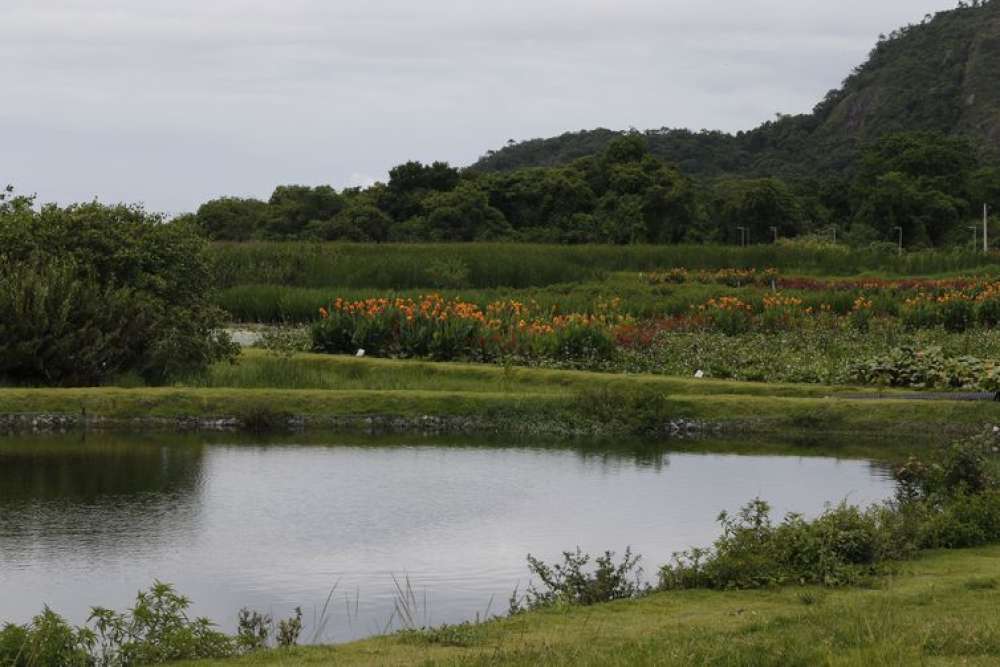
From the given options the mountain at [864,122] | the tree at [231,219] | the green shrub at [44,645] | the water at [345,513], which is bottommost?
the water at [345,513]

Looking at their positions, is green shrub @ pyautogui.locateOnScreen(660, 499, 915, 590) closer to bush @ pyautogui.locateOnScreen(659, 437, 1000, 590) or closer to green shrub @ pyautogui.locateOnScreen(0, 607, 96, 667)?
bush @ pyautogui.locateOnScreen(659, 437, 1000, 590)

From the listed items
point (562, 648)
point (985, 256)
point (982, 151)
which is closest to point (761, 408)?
point (562, 648)

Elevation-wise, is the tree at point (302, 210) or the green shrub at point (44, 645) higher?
the tree at point (302, 210)

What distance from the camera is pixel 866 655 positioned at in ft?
23.8

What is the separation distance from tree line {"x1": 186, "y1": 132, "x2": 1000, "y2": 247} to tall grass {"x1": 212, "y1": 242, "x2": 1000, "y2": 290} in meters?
14.1

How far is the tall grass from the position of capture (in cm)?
4016

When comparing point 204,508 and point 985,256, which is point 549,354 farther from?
point 985,256

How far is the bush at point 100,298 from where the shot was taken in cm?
2195

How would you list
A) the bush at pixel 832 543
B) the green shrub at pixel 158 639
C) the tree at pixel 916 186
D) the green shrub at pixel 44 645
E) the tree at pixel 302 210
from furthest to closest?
the tree at pixel 916 186 < the tree at pixel 302 210 < the bush at pixel 832 543 < the green shrub at pixel 158 639 < the green shrub at pixel 44 645

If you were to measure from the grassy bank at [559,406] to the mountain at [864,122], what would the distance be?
82.6 metres

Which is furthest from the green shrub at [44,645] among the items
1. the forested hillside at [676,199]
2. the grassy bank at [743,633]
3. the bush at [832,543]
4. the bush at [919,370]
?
the forested hillside at [676,199]

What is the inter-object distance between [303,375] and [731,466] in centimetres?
895

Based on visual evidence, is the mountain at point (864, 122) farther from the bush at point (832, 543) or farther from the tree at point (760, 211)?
the bush at point (832, 543)

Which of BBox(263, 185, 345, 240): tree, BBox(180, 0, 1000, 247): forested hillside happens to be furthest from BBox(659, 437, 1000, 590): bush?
BBox(263, 185, 345, 240): tree
